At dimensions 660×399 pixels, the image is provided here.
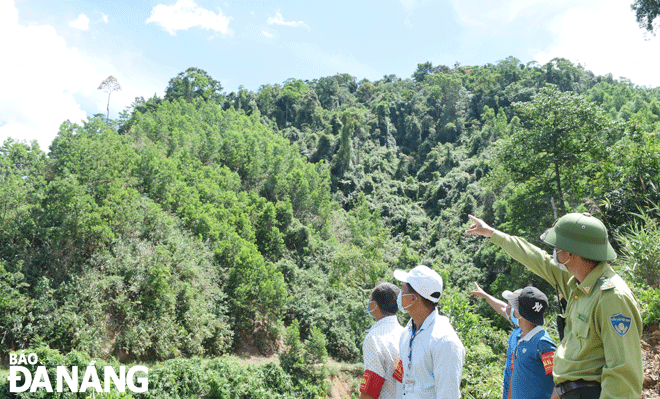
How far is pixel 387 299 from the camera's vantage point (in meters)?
2.62

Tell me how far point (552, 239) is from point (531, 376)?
102cm

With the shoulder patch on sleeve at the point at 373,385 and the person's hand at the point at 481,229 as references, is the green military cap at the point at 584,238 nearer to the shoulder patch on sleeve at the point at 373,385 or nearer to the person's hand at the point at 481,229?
the person's hand at the point at 481,229

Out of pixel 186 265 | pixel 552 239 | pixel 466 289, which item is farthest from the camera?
pixel 466 289

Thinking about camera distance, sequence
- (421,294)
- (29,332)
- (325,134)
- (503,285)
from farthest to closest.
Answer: (325,134)
(503,285)
(29,332)
(421,294)

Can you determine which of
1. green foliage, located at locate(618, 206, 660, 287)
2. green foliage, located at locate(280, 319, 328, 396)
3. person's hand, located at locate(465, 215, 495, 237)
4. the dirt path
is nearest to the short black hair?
person's hand, located at locate(465, 215, 495, 237)

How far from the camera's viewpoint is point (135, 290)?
1507 cm

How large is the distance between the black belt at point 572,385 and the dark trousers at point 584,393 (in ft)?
0.04

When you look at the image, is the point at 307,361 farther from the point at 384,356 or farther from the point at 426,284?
the point at 426,284

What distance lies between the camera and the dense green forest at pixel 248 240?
11.2m

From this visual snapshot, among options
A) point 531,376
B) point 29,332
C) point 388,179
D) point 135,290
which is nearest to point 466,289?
point 135,290

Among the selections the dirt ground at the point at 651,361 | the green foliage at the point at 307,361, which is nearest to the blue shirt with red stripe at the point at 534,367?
the dirt ground at the point at 651,361

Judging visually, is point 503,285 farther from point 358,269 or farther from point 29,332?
point 29,332

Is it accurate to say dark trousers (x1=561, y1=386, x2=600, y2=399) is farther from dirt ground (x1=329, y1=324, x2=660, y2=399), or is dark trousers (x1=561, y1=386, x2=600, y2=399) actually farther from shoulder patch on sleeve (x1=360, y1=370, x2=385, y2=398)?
dirt ground (x1=329, y1=324, x2=660, y2=399)

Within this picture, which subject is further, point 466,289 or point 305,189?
point 305,189
